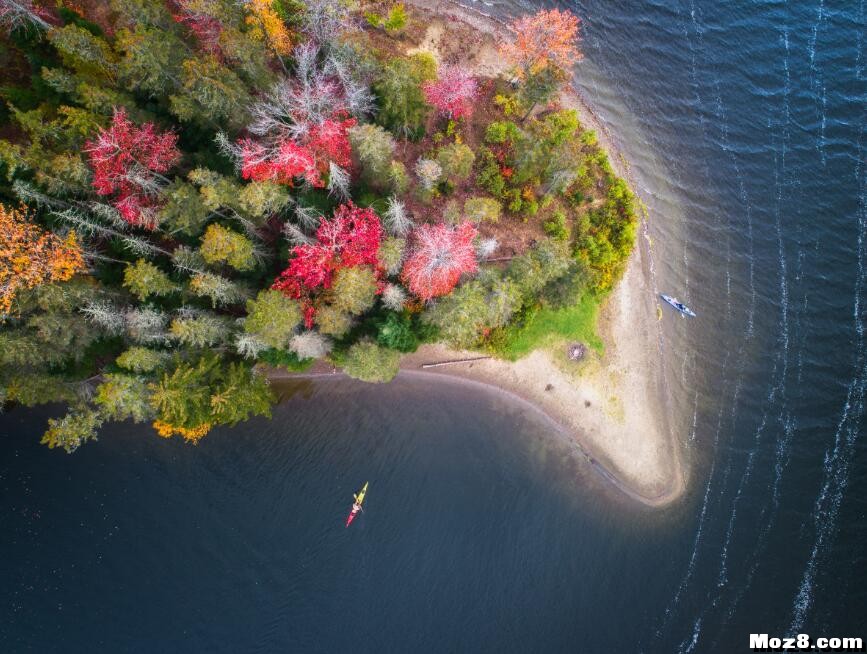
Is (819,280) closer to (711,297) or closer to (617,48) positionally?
(711,297)

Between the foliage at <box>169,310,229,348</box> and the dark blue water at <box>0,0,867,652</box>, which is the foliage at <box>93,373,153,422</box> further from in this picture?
the dark blue water at <box>0,0,867,652</box>

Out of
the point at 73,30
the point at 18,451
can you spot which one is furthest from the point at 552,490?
the point at 73,30

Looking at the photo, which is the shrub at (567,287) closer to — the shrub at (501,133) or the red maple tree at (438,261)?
the red maple tree at (438,261)

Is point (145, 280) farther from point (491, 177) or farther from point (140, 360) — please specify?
point (491, 177)

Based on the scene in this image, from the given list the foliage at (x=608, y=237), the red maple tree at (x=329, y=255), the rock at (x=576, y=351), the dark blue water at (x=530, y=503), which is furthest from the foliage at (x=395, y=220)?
the rock at (x=576, y=351)

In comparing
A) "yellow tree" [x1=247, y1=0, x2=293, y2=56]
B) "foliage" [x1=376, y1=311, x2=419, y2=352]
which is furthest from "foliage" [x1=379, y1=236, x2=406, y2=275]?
"yellow tree" [x1=247, y1=0, x2=293, y2=56]

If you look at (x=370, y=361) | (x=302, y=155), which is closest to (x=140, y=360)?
(x=370, y=361)
